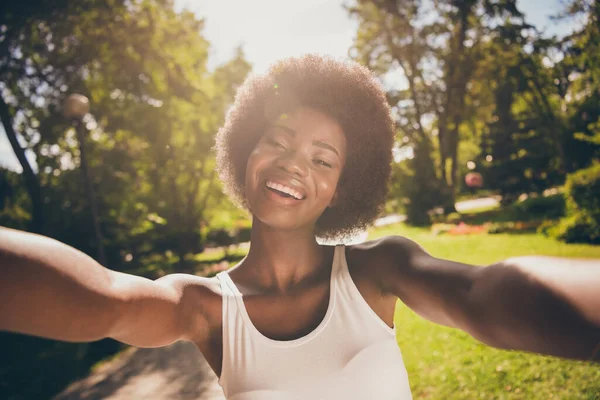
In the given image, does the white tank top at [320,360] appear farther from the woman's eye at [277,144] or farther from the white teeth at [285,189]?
the woman's eye at [277,144]

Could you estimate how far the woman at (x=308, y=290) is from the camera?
2.74 ft

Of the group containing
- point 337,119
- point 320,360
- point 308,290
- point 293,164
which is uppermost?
point 337,119

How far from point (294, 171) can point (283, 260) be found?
1.55 ft

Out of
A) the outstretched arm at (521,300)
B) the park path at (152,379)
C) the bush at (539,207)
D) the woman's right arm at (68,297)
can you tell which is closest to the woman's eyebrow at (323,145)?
the outstretched arm at (521,300)

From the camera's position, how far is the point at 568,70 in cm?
2291

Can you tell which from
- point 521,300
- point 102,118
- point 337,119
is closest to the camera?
point 521,300

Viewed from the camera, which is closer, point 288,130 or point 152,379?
point 288,130

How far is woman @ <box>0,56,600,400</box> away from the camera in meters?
0.84

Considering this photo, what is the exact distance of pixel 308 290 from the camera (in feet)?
5.27

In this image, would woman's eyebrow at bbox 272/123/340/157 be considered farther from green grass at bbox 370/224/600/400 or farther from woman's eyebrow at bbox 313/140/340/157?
green grass at bbox 370/224/600/400

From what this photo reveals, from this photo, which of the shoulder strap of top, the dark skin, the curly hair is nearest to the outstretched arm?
the dark skin

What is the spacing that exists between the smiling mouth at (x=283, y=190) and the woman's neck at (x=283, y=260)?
0.70 ft

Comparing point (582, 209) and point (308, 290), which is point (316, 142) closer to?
point (308, 290)

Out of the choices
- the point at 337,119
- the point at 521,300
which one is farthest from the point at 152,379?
the point at 521,300
